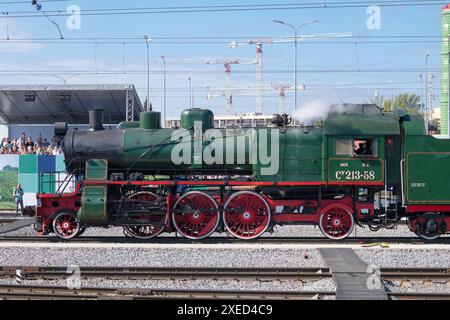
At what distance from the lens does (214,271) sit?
13.4m

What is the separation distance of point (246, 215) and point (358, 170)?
3348 millimetres

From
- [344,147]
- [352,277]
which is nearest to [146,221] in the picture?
[344,147]

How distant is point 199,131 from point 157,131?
1262mm

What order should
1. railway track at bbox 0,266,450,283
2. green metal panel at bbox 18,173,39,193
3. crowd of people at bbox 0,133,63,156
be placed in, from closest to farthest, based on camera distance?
railway track at bbox 0,266,450,283 < green metal panel at bbox 18,173,39,193 < crowd of people at bbox 0,133,63,156

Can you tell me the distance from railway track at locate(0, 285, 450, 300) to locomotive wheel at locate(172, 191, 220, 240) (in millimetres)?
5786

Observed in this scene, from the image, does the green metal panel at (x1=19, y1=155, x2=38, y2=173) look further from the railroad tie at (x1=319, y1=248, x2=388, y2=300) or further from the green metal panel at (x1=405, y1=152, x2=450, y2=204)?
the green metal panel at (x1=405, y1=152, x2=450, y2=204)

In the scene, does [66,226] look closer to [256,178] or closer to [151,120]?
[151,120]

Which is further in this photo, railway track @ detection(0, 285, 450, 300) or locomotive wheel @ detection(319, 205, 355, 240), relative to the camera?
locomotive wheel @ detection(319, 205, 355, 240)

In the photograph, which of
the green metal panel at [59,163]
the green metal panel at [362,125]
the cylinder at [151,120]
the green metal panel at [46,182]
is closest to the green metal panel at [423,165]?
the green metal panel at [362,125]

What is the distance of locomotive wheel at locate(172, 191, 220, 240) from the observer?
17.2 m

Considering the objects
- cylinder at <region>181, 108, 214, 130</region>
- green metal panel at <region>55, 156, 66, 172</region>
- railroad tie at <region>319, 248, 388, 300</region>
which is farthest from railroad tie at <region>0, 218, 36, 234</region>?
railroad tie at <region>319, 248, 388, 300</region>

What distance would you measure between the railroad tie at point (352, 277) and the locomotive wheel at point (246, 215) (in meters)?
2.39

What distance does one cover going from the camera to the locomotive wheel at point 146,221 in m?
17.4
